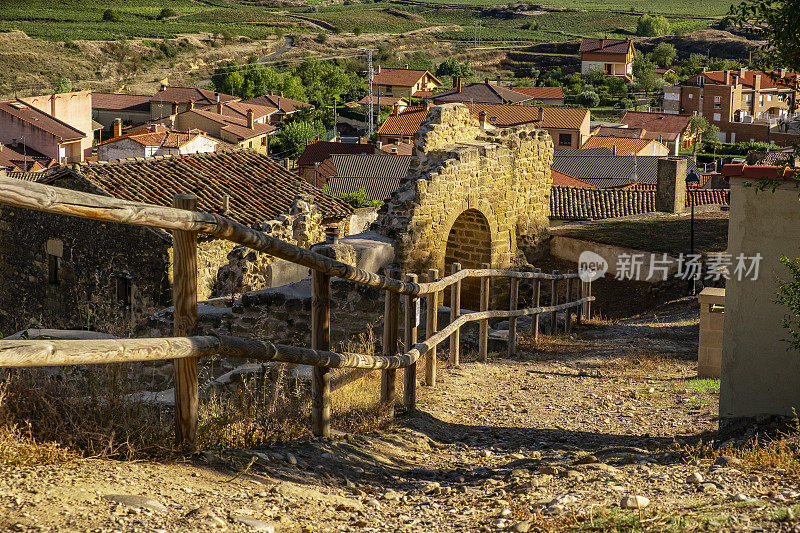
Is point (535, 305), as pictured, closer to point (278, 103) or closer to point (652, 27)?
point (278, 103)

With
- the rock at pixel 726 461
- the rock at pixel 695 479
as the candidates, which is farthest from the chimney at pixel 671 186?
the rock at pixel 695 479

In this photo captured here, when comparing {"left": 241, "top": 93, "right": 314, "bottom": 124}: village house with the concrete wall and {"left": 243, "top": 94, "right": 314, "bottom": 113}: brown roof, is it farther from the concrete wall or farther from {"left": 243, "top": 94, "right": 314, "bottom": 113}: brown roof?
the concrete wall

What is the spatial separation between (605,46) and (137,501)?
114 metres

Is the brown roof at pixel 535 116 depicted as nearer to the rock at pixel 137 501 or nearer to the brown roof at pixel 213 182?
the brown roof at pixel 213 182

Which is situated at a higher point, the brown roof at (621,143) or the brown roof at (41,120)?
the brown roof at (41,120)

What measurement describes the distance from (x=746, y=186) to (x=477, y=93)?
77112mm

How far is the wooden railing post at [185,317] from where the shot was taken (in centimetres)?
446

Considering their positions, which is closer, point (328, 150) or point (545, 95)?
point (328, 150)

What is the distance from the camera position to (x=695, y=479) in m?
4.82

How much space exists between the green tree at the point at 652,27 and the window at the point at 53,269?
428 ft

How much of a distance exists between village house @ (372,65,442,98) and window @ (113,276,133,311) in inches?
2844

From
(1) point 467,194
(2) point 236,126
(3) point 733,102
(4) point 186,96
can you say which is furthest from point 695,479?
(3) point 733,102

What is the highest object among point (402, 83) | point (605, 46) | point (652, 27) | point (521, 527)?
point (652, 27)

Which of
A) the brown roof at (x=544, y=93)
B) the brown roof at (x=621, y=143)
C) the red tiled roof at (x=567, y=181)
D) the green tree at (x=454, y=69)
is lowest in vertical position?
the red tiled roof at (x=567, y=181)
